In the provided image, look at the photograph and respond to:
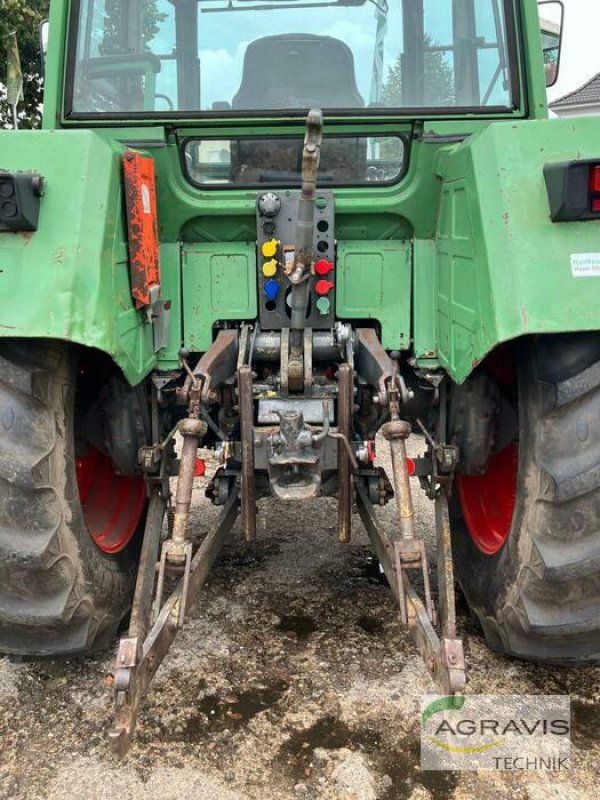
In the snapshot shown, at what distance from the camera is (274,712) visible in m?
2.45

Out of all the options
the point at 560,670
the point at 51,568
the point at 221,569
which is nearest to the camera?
the point at 51,568

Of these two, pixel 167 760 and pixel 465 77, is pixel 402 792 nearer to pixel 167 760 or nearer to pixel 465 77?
pixel 167 760

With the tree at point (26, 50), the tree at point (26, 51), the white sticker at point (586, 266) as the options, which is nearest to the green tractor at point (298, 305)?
the white sticker at point (586, 266)

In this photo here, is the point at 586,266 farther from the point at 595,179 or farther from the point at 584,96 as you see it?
the point at 584,96

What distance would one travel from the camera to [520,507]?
226 centimetres

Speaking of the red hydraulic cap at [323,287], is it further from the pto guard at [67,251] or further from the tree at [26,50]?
the tree at [26,50]

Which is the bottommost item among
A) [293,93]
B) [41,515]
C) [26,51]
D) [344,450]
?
[41,515]

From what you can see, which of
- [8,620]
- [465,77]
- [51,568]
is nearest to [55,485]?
[51,568]

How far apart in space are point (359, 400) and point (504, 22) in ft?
5.07

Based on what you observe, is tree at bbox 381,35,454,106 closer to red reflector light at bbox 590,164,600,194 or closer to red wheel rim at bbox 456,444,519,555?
red reflector light at bbox 590,164,600,194

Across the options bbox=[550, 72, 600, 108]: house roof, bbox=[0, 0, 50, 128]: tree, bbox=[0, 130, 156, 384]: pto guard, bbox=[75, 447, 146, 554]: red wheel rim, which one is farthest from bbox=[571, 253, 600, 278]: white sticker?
bbox=[550, 72, 600, 108]: house roof

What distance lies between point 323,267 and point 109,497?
4.42 ft

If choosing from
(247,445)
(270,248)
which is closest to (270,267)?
(270,248)

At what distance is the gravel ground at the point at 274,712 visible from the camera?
6.99 ft
